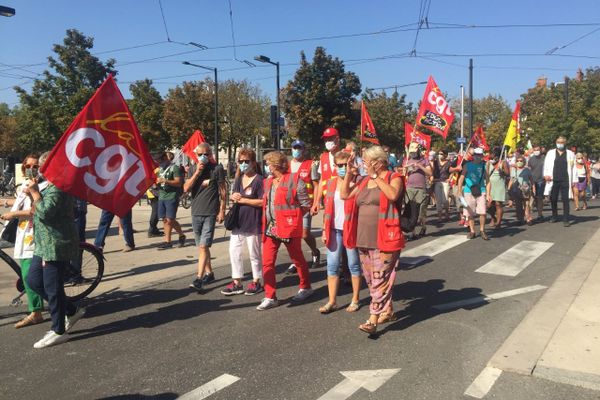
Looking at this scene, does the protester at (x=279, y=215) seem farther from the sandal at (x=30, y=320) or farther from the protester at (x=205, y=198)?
the sandal at (x=30, y=320)

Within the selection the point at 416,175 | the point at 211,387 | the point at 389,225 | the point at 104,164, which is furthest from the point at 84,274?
the point at 416,175

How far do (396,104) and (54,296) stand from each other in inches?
1466

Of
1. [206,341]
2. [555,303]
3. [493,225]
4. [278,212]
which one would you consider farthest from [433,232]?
[206,341]

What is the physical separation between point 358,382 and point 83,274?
3878 millimetres

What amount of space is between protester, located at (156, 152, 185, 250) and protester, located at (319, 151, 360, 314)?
4.26m

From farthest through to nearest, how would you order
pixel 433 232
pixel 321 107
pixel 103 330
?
pixel 321 107, pixel 433 232, pixel 103 330

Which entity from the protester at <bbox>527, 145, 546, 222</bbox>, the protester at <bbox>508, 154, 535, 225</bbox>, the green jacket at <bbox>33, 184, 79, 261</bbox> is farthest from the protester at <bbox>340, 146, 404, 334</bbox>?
the protester at <bbox>527, 145, 546, 222</bbox>

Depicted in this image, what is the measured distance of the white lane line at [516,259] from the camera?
6823 mm

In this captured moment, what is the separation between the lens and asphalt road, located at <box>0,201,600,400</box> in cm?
340

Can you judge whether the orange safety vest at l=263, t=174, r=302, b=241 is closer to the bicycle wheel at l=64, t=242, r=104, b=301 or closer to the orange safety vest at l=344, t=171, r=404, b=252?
the orange safety vest at l=344, t=171, r=404, b=252

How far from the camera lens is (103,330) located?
4.66 m

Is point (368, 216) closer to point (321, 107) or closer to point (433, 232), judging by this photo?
point (433, 232)

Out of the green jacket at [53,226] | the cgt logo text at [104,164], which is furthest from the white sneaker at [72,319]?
the cgt logo text at [104,164]

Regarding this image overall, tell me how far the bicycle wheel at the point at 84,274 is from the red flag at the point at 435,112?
756 centimetres
